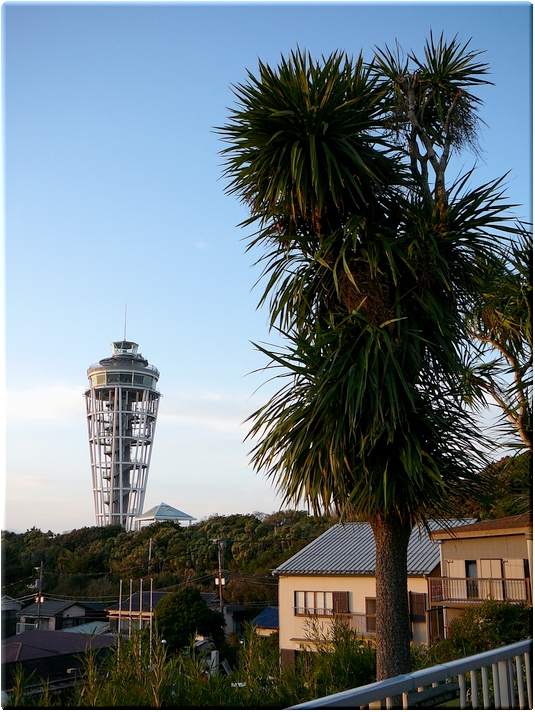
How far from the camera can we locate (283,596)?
1912cm

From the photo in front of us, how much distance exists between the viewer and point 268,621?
22.2 meters

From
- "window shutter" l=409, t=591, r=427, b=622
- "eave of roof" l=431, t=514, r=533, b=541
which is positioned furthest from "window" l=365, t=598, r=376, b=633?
"eave of roof" l=431, t=514, r=533, b=541

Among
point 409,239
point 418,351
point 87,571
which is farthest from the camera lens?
point 87,571

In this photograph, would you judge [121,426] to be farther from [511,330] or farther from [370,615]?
[511,330]

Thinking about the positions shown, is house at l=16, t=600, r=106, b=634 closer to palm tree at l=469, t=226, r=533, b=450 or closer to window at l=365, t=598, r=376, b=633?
window at l=365, t=598, r=376, b=633

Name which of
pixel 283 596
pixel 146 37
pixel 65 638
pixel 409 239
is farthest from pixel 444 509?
pixel 283 596

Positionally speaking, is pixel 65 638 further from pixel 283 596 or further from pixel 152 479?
pixel 152 479

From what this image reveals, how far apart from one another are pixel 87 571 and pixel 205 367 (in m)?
22.5

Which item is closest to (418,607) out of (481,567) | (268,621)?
(481,567)

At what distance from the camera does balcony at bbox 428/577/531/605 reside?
527 inches

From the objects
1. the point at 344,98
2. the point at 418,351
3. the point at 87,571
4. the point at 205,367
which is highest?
the point at 344,98

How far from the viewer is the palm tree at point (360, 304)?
16.2 ft

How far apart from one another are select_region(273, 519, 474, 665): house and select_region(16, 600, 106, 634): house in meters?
8.59

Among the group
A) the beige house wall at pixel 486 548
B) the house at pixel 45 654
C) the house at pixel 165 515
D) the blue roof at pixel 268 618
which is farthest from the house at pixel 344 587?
the house at pixel 165 515
